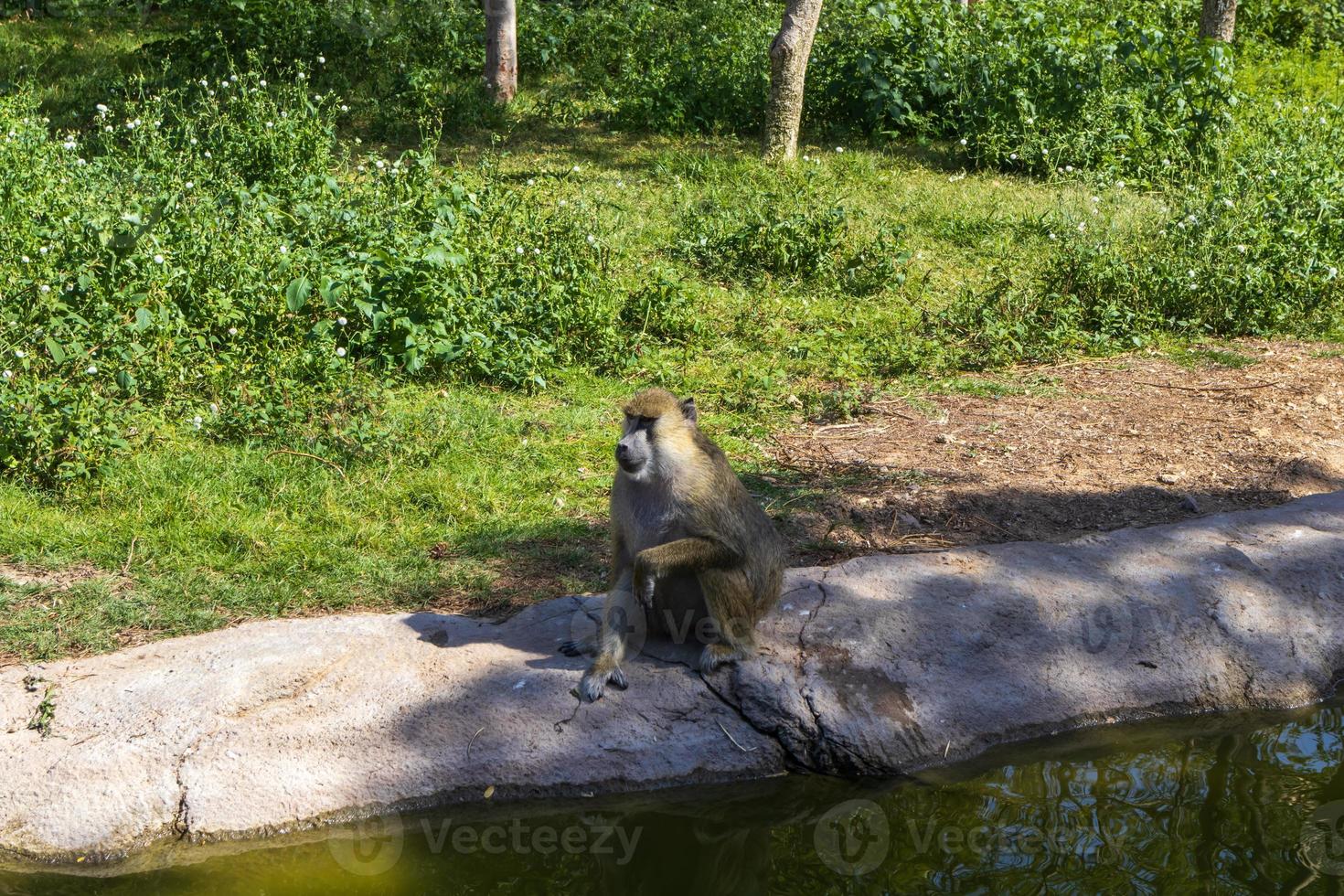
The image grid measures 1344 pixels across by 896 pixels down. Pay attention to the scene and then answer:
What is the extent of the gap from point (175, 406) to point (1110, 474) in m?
5.26

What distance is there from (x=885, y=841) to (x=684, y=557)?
4.07 ft

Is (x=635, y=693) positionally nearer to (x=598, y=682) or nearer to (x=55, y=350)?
(x=598, y=682)

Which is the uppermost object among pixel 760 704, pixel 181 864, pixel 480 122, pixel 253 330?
pixel 480 122

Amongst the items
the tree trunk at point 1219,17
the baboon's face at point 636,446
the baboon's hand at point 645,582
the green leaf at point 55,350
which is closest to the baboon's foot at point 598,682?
the baboon's hand at point 645,582

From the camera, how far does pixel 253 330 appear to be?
7.54 m

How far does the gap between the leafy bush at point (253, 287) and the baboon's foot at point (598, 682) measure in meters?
2.82

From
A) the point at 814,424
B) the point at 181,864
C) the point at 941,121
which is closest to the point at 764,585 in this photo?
the point at 181,864

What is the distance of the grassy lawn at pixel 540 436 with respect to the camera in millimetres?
5859

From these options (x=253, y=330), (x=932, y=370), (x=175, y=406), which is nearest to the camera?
(x=175, y=406)

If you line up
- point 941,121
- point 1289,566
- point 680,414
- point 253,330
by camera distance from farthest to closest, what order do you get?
point 941,121 → point 253,330 → point 1289,566 → point 680,414

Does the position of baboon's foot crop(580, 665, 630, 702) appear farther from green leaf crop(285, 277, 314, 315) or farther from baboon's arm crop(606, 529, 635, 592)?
green leaf crop(285, 277, 314, 315)

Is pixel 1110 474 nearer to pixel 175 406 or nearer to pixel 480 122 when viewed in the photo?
pixel 175 406

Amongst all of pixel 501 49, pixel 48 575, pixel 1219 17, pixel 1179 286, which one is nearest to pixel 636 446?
pixel 48 575

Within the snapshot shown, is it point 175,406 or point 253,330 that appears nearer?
A: point 175,406
